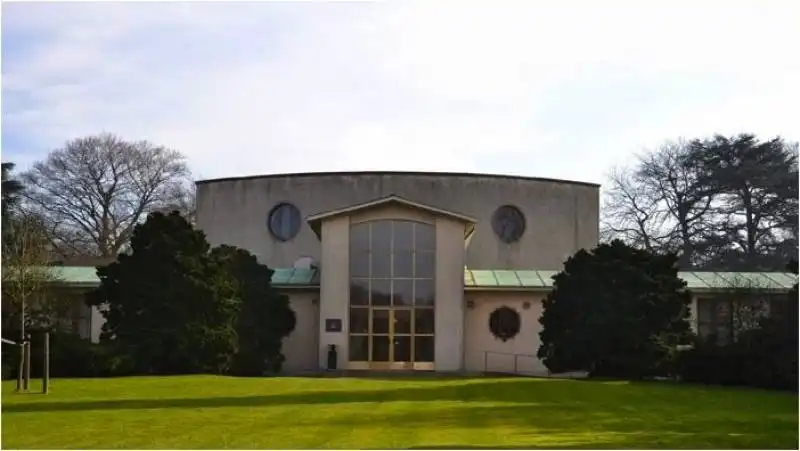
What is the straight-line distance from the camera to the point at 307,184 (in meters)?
44.0

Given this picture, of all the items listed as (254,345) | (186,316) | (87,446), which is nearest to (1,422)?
(87,446)

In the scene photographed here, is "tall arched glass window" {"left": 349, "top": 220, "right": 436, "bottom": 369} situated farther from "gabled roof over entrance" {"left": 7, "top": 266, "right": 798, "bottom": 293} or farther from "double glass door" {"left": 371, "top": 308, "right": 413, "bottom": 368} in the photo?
"gabled roof over entrance" {"left": 7, "top": 266, "right": 798, "bottom": 293}

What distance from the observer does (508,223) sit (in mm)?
44250

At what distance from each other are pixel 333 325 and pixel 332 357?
1.09m

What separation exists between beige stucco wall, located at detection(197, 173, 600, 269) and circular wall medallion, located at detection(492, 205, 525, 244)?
206mm

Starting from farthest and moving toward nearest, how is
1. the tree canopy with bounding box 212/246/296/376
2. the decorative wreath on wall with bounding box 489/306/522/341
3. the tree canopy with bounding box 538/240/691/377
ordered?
the decorative wreath on wall with bounding box 489/306/522/341 < the tree canopy with bounding box 212/246/296/376 < the tree canopy with bounding box 538/240/691/377

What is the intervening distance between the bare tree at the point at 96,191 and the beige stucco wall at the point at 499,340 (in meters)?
21.0

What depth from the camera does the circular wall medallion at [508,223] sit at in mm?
44028

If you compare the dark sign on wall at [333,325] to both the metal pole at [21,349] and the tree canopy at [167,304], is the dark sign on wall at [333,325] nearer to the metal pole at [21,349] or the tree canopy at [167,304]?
the tree canopy at [167,304]

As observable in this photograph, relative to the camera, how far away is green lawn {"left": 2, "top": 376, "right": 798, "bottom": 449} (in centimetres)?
1302

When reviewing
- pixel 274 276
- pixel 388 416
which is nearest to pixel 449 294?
pixel 274 276

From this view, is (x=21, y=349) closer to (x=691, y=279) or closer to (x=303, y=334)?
(x=303, y=334)

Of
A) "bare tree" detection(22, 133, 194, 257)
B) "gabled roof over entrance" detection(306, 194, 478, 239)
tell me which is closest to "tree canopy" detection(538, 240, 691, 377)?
"gabled roof over entrance" detection(306, 194, 478, 239)

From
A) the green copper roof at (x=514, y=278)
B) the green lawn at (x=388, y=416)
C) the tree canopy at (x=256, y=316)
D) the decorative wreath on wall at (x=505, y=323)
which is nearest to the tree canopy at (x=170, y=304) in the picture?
the tree canopy at (x=256, y=316)
